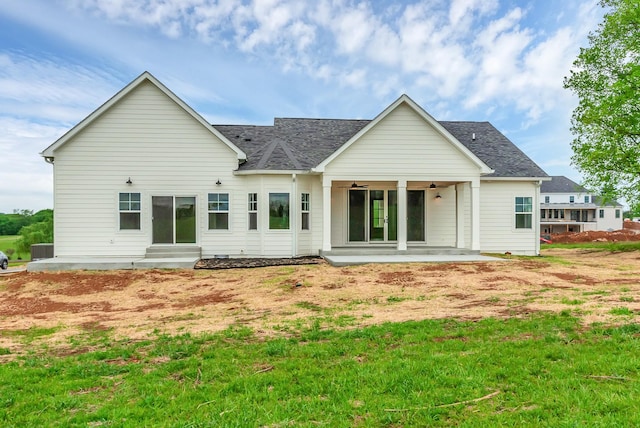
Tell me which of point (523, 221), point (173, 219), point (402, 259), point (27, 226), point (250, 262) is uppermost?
point (173, 219)

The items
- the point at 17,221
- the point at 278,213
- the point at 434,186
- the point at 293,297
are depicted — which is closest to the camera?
the point at 293,297

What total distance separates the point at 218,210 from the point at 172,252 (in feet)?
7.39

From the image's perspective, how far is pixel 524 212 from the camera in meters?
16.6

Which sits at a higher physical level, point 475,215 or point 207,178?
point 207,178

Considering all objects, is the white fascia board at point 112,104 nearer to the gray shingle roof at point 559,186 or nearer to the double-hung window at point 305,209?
the double-hung window at point 305,209

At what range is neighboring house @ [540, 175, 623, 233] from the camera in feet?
237

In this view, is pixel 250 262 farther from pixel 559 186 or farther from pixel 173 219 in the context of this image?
pixel 559 186

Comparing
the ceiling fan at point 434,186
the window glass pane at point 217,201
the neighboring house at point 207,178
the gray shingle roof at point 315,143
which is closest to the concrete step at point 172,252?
the neighboring house at point 207,178

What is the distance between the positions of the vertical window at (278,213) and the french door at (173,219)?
297cm

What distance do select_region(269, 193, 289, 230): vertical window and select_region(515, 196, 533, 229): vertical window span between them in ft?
31.6

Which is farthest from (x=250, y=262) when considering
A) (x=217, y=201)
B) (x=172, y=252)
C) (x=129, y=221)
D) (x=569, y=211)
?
(x=569, y=211)

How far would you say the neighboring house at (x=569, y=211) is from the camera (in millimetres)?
72375

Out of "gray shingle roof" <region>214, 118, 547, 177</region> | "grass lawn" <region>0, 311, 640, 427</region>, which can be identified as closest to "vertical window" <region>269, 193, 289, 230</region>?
"gray shingle roof" <region>214, 118, 547, 177</region>

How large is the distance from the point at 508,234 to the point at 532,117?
12220mm
